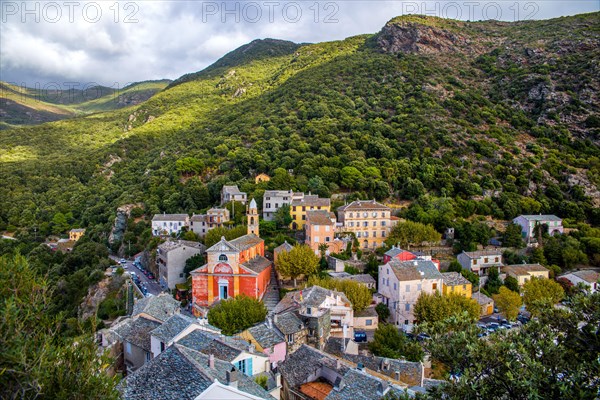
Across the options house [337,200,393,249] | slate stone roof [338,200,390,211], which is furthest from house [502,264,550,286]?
slate stone roof [338,200,390,211]

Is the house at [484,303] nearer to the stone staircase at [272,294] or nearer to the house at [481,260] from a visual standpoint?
the house at [481,260]

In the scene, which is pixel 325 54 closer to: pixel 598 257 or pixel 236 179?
pixel 236 179

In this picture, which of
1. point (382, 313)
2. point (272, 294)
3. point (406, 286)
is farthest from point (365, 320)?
point (272, 294)

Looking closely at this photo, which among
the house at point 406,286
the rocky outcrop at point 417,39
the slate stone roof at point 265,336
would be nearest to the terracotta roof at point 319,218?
the house at point 406,286

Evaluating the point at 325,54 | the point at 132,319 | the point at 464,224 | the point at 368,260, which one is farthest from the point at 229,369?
the point at 325,54

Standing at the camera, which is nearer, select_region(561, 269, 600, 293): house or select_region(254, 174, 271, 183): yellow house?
select_region(561, 269, 600, 293): house

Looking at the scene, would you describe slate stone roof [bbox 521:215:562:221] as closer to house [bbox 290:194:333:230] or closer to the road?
house [bbox 290:194:333:230]
